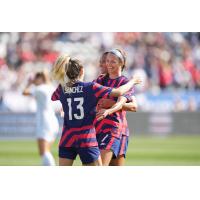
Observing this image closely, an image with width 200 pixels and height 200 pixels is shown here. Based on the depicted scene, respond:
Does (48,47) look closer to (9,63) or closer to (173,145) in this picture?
(9,63)

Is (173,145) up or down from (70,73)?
down

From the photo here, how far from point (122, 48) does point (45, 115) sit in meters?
10.9

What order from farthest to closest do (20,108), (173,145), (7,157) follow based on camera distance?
1. (20,108)
2. (173,145)
3. (7,157)

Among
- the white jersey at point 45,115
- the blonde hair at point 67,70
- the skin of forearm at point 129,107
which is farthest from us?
the white jersey at point 45,115

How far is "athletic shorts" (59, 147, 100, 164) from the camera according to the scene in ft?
24.2

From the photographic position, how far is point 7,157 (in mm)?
15391

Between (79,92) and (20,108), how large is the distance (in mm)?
13635

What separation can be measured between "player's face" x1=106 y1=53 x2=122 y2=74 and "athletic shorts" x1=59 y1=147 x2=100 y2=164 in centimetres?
106

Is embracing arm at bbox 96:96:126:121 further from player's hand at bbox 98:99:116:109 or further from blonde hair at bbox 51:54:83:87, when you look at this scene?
blonde hair at bbox 51:54:83:87

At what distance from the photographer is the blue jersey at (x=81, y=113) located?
7367 mm

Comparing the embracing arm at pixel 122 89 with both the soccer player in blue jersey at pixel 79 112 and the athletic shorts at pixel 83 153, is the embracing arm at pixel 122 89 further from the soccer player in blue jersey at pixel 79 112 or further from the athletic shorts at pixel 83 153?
the athletic shorts at pixel 83 153

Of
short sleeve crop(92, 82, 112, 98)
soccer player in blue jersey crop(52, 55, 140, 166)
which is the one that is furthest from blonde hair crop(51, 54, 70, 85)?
short sleeve crop(92, 82, 112, 98)

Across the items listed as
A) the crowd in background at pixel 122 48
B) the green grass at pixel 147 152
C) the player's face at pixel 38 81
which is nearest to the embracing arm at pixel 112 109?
the player's face at pixel 38 81

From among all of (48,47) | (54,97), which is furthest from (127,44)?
(54,97)
